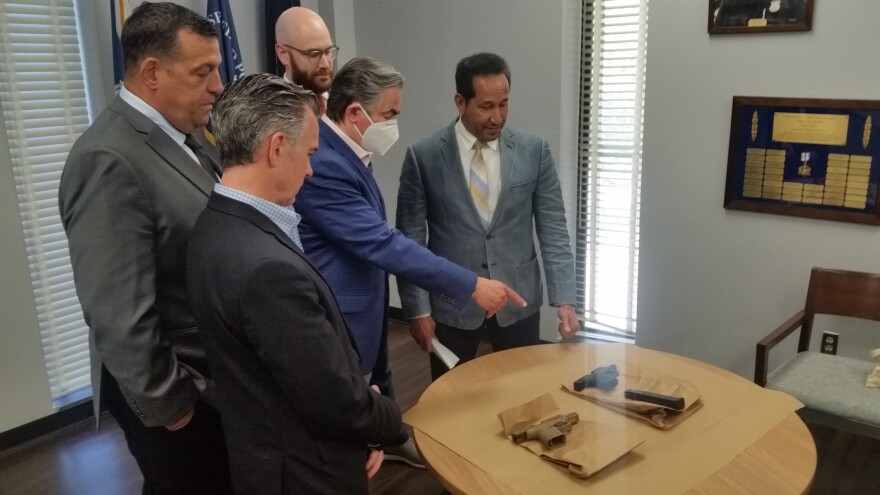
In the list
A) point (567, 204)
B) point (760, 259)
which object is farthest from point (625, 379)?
point (567, 204)

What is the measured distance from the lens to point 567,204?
337cm

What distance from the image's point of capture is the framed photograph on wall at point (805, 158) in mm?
2332

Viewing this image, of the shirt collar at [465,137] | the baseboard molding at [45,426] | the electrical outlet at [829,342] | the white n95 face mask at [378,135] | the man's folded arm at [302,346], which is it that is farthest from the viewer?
the baseboard molding at [45,426]

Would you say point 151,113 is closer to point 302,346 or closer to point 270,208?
point 270,208

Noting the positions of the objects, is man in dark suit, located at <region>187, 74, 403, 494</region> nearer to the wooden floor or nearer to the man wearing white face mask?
the man wearing white face mask

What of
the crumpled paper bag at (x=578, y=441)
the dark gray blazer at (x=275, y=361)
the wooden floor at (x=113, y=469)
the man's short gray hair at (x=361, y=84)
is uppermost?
the man's short gray hair at (x=361, y=84)

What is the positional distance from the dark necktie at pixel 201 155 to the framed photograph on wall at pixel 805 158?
199 cm

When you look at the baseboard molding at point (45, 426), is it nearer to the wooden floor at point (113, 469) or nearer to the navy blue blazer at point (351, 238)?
the wooden floor at point (113, 469)

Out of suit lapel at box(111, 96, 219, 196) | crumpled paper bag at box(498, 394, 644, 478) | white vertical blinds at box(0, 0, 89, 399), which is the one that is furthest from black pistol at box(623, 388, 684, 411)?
white vertical blinds at box(0, 0, 89, 399)

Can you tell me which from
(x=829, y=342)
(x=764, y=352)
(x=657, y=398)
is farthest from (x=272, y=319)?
(x=829, y=342)

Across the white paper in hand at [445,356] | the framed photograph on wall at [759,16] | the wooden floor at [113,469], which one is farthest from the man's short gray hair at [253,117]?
the framed photograph on wall at [759,16]

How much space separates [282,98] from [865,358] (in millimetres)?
2373

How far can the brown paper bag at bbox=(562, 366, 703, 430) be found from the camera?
1.44 meters

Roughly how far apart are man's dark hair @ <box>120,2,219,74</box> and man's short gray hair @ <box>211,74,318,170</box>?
278 millimetres
